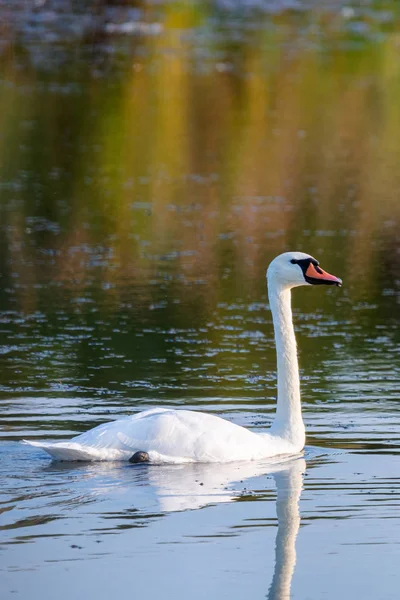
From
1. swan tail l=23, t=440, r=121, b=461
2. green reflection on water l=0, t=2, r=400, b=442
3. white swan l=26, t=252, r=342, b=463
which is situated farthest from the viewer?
green reflection on water l=0, t=2, r=400, b=442

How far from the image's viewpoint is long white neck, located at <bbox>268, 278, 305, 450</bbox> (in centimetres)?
910

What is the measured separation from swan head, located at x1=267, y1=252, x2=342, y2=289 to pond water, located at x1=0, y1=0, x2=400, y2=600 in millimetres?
1090

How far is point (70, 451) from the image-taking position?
27.7ft

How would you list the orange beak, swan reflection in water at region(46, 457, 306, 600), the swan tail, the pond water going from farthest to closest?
the orange beak → the swan tail → swan reflection in water at region(46, 457, 306, 600) → the pond water

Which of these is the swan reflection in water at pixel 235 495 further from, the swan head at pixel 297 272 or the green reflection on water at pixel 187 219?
→ the green reflection on water at pixel 187 219

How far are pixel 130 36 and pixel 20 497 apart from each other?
41673 mm

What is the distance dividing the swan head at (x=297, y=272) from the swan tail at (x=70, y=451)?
179cm

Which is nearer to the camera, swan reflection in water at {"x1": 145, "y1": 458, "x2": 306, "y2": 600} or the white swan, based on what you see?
swan reflection in water at {"x1": 145, "y1": 458, "x2": 306, "y2": 600}

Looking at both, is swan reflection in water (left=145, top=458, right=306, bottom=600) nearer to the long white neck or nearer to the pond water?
the pond water

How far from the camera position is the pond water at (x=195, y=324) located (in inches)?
276

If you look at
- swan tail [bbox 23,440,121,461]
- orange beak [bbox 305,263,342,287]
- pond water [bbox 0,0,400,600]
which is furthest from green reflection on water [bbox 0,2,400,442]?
orange beak [bbox 305,263,342,287]

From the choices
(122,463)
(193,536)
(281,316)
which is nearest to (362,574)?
(193,536)

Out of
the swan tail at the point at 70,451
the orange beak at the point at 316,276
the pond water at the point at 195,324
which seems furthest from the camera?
the orange beak at the point at 316,276

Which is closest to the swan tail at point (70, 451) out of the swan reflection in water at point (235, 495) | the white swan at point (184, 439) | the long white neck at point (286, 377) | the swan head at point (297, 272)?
the white swan at point (184, 439)
